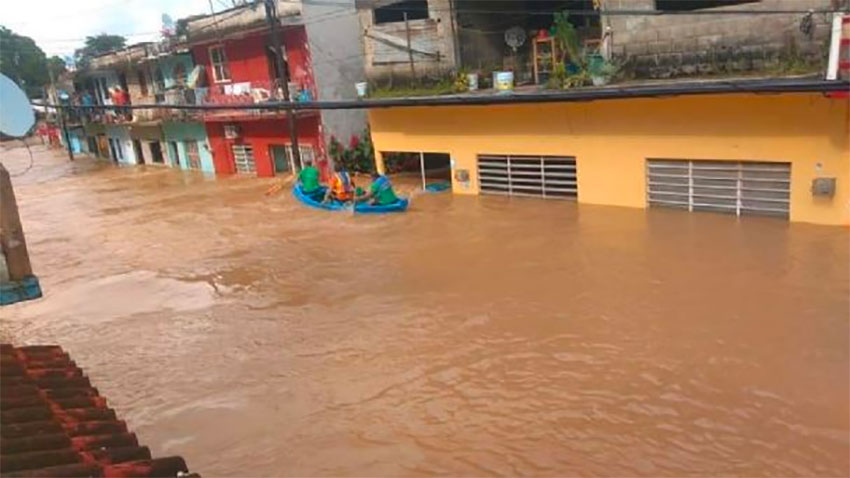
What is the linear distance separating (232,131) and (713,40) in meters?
20.1

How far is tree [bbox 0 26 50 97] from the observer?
5656 centimetres

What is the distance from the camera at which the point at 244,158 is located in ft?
94.7

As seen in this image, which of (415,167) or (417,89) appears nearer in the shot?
(417,89)

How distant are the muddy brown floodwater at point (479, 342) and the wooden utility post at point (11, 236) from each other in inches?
134

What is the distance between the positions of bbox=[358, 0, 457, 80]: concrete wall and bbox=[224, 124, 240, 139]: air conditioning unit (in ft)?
29.9

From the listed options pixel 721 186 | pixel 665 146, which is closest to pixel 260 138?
pixel 665 146

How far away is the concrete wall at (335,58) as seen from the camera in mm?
23438

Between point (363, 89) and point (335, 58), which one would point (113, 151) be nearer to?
point (335, 58)

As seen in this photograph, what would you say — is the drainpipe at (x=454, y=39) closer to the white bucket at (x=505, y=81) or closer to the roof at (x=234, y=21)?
the white bucket at (x=505, y=81)

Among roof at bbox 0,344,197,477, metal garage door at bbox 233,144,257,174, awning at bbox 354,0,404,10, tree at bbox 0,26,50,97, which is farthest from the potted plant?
tree at bbox 0,26,50,97

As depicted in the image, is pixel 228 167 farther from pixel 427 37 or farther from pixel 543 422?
pixel 543 422

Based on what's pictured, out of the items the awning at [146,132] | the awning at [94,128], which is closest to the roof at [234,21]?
the awning at [146,132]

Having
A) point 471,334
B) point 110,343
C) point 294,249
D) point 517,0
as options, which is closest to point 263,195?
point 294,249

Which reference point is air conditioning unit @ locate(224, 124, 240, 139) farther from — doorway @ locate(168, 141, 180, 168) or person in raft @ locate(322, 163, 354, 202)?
person in raft @ locate(322, 163, 354, 202)
